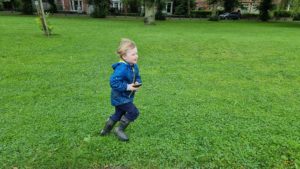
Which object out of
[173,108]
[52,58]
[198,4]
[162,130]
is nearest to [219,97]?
[173,108]

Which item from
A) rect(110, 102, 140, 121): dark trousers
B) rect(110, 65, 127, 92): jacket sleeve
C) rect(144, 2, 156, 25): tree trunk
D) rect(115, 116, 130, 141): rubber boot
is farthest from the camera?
rect(144, 2, 156, 25): tree trunk

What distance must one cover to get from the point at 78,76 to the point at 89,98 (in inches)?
66.3

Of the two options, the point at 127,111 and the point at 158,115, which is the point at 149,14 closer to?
the point at 158,115

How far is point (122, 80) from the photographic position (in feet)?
10.8

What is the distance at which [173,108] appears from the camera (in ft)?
15.8

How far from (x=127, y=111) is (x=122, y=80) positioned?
447mm

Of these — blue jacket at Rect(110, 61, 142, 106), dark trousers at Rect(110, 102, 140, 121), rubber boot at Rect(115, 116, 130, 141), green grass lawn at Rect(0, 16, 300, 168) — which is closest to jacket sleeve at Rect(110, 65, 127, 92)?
blue jacket at Rect(110, 61, 142, 106)

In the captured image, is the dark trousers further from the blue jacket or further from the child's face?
the child's face

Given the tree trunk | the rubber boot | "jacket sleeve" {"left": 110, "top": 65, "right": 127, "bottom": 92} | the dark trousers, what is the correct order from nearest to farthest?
1. "jacket sleeve" {"left": 110, "top": 65, "right": 127, "bottom": 92}
2. the dark trousers
3. the rubber boot
4. the tree trunk

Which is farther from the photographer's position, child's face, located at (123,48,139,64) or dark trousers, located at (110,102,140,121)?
dark trousers, located at (110,102,140,121)

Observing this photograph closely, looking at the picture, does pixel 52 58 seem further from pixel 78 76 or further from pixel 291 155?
pixel 291 155

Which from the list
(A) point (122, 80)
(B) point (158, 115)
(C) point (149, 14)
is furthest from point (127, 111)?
(C) point (149, 14)

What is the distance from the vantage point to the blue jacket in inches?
129

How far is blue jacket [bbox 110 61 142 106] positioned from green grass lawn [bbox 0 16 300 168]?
61 centimetres
